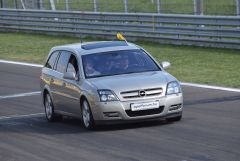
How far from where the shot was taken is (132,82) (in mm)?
13727

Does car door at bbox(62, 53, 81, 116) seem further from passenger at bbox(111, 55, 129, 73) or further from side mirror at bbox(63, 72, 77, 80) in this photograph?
passenger at bbox(111, 55, 129, 73)

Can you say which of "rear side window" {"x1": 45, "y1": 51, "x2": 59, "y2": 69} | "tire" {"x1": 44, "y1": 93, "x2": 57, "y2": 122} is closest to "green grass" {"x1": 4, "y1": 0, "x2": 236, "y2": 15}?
"rear side window" {"x1": 45, "y1": 51, "x2": 59, "y2": 69}

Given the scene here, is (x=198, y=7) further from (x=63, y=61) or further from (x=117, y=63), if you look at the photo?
(x=117, y=63)

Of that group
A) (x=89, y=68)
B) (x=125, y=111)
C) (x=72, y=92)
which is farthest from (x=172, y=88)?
(x=72, y=92)

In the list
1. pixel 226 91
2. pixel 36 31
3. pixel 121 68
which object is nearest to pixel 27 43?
pixel 36 31

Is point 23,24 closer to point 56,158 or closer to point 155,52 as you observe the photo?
point 155,52

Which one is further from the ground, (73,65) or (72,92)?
(73,65)

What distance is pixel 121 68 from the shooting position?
574 inches

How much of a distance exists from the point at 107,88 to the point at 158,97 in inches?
31.6

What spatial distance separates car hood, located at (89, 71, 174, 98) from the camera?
13570 mm

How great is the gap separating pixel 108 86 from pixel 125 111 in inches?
19.9

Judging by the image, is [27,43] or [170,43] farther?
[27,43]

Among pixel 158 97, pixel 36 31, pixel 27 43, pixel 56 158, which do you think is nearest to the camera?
pixel 56 158

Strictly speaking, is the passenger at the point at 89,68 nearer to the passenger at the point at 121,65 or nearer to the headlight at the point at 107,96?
the passenger at the point at 121,65
